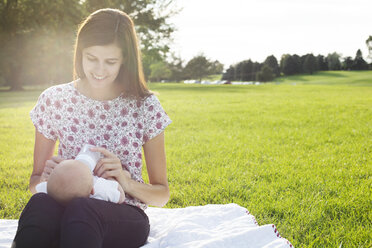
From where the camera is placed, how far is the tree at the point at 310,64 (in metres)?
74.7

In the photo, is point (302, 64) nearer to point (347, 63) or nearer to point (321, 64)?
point (321, 64)

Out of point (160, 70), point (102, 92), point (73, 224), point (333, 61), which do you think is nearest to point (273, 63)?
point (333, 61)

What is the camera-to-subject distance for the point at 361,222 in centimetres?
256

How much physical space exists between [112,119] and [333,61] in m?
88.5

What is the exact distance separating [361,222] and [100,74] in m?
2.31

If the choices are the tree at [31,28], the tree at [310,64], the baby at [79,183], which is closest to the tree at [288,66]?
the tree at [310,64]

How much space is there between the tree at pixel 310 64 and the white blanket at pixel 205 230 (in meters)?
78.9

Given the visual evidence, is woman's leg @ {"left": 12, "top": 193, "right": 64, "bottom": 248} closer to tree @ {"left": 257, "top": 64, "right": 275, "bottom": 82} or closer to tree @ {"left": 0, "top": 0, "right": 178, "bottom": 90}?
tree @ {"left": 0, "top": 0, "right": 178, "bottom": 90}

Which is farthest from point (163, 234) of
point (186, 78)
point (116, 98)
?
point (186, 78)

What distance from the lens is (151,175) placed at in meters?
Result: 2.06

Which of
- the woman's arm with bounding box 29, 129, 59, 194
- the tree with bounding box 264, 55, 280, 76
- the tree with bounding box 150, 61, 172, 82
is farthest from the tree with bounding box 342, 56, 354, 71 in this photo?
the woman's arm with bounding box 29, 129, 59, 194

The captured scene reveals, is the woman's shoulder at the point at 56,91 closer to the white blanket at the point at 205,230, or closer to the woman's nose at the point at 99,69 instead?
the woman's nose at the point at 99,69

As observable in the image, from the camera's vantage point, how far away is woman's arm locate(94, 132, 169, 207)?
168cm

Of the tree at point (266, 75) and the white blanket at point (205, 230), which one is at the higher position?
the tree at point (266, 75)
